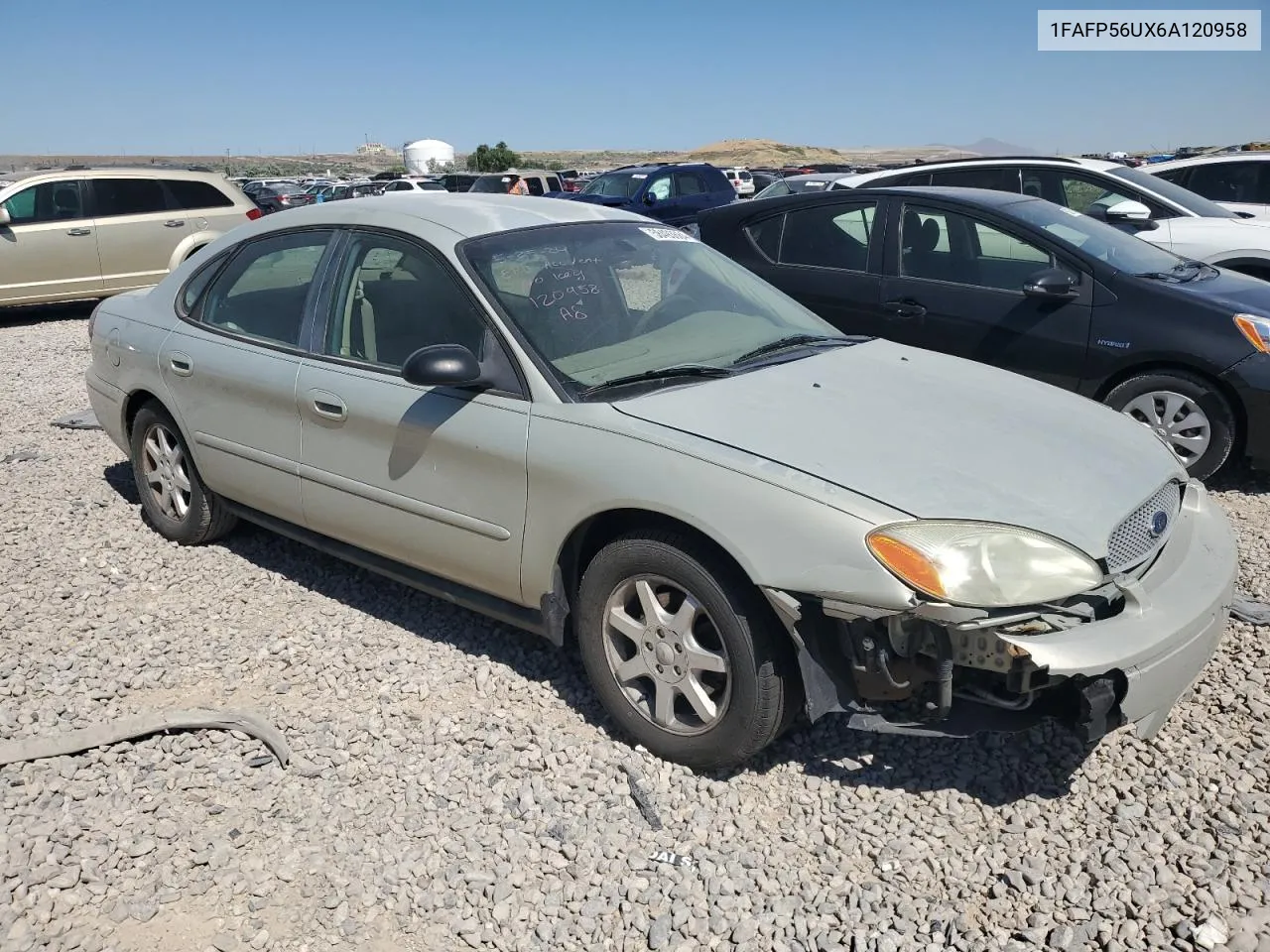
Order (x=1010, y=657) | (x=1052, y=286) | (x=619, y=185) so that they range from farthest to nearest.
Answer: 1. (x=619, y=185)
2. (x=1052, y=286)
3. (x=1010, y=657)

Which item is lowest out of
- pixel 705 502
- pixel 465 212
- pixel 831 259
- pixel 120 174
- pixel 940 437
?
pixel 705 502

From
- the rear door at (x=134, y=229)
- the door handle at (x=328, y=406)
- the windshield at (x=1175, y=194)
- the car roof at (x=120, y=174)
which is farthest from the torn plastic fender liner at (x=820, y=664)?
the car roof at (x=120, y=174)

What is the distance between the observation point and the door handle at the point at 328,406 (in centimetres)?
389

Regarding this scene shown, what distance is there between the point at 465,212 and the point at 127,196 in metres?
10.5

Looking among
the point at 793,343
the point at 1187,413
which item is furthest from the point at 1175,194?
the point at 793,343

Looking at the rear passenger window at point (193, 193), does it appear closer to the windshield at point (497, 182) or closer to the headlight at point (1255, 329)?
the windshield at point (497, 182)

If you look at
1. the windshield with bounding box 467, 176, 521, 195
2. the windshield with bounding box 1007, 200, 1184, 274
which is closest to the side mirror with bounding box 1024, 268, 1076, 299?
the windshield with bounding box 1007, 200, 1184, 274

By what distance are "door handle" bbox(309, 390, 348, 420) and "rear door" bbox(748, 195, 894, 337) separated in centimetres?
345

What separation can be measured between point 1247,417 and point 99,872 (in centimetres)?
549

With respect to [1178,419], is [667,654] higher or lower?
lower

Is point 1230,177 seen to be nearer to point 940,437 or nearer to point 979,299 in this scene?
point 979,299

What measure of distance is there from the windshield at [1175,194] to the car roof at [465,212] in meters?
6.35

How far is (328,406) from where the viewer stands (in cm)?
394

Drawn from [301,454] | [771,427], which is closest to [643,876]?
[771,427]
